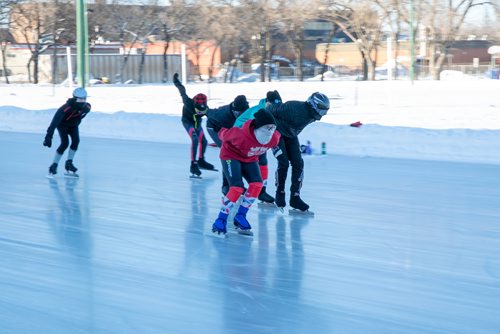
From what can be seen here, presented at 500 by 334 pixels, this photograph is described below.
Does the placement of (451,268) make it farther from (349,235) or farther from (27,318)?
(27,318)

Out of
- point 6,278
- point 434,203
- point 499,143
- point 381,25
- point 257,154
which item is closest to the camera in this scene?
point 6,278

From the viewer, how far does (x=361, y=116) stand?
69.5 feet

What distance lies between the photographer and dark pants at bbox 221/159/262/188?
273 inches

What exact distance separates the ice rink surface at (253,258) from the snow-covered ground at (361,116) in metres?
2.74

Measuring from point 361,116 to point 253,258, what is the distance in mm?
15379

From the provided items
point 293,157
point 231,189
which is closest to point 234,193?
point 231,189

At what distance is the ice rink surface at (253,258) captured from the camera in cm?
462

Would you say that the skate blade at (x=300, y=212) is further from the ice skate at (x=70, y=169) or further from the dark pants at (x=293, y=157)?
the ice skate at (x=70, y=169)

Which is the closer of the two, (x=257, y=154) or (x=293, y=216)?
(x=257, y=154)

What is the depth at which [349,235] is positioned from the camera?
7102 millimetres

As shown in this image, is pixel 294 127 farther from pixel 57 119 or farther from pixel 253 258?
pixel 57 119

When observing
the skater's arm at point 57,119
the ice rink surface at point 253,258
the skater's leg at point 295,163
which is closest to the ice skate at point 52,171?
the ice rink surface at point 253,258

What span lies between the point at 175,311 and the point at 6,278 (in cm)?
150

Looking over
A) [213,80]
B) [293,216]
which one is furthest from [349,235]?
[213,80]
